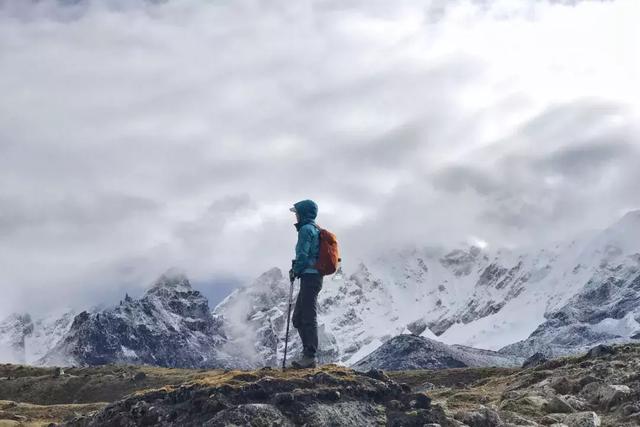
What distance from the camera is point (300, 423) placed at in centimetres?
2639

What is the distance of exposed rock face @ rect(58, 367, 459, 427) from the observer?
26453 mm

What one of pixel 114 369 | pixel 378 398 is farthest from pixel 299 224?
pixel 114 369

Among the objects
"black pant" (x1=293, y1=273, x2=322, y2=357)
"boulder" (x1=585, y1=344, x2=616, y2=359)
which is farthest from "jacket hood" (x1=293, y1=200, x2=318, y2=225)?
"boulder" (x1=585, y1=344, x2=616, y2=359)

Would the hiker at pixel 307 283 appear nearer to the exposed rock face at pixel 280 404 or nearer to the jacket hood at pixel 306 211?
the jacket hood at pixel 306 211

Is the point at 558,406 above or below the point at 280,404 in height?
below

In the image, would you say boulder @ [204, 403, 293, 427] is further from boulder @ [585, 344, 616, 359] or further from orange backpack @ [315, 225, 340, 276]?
boulder @ [585, 344, 616, 359]

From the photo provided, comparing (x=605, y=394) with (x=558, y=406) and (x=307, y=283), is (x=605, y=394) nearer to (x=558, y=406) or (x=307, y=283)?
(x=558, y=406)

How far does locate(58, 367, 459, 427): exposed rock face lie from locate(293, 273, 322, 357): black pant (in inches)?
97.8

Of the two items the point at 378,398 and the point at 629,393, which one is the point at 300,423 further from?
the point at 629,393

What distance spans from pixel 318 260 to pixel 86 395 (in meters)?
103

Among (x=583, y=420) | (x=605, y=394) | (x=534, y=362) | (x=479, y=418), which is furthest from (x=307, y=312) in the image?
(x=534, y=362)

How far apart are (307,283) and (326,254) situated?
1245mm

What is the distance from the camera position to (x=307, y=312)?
31.9 m

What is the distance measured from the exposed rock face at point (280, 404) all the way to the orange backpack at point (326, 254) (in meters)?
4.05
